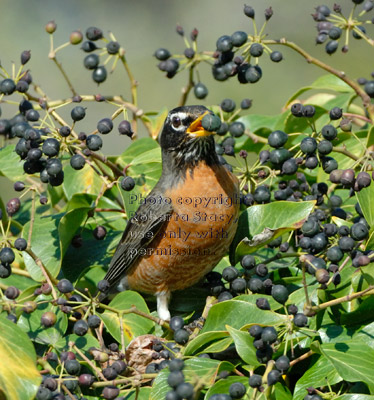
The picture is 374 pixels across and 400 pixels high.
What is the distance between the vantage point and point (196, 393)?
5.84 ft

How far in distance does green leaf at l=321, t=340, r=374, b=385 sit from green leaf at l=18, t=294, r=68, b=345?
2.91ft

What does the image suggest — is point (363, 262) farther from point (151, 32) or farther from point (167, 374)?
point (151, 32)

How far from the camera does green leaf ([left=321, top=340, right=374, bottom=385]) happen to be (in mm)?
1911

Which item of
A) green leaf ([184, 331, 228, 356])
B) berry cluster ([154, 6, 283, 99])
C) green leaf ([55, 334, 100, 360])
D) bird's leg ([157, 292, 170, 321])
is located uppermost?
berry cluster ([154, 6, 283, 99])

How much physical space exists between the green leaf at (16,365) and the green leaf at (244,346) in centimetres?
58

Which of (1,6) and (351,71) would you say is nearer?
(351,71)

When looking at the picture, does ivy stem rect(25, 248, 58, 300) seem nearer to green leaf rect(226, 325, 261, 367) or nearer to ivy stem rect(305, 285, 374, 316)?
green leaf rect(226, 325, 261, 367)

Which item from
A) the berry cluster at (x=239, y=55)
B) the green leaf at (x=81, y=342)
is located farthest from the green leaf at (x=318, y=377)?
the berry cluster at (x=239, y=55)

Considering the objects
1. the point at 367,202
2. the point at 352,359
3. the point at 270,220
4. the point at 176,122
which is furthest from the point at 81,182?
the point at 352,359

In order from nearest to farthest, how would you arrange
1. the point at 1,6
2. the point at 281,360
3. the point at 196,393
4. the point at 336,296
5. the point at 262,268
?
the point at 196,393 < the point at 281,360 < the point at 336,296 < the point at 262,268 < the point at 1,6

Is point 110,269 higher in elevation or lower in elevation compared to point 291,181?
lower

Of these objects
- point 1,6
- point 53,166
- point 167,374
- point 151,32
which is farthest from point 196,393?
point 1,6

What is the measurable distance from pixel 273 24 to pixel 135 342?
8.07 m

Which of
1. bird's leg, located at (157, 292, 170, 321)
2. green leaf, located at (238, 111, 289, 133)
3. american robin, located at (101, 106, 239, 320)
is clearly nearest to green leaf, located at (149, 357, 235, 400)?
bird's leg, located at (157, 292, 170, 321)
